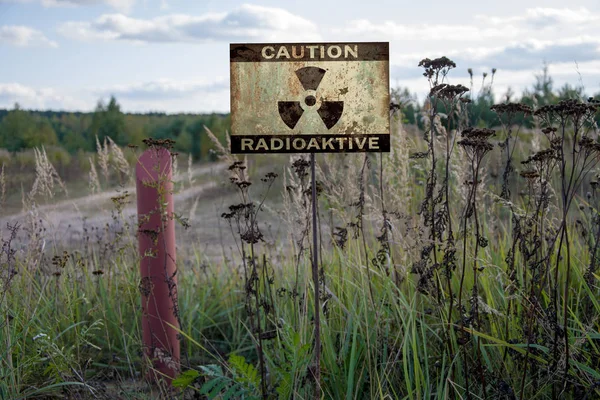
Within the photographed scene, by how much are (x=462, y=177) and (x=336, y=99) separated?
151 centimetres

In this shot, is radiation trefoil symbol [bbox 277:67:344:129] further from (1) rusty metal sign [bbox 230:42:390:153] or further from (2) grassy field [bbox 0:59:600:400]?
(2) grassy field [bbox 0:59:600:400]

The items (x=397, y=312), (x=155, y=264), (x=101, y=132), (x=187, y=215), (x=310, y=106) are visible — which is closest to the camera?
(x=310, y=106)

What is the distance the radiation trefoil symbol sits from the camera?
287 centimetres

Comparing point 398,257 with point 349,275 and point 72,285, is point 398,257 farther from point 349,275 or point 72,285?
point 72,285

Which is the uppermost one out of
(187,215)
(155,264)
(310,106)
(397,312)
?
(310,106)

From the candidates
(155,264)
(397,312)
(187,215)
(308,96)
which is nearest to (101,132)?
(187,215)

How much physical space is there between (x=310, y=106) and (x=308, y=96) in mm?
46

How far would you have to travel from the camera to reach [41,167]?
5.01m

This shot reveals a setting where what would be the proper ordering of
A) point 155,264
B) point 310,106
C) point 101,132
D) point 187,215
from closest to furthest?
point 310,106 → point 155,264 → point 187,215 → point 101,132

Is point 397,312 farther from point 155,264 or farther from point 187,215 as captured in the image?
point 187,215

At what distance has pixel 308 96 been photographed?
113 inches

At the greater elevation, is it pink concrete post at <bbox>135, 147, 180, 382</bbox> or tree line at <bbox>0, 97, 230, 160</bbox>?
tree line at <bbox>0, 97, 230, 160</bbox>

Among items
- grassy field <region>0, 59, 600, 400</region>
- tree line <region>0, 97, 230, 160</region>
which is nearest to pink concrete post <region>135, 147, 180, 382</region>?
grassy field <region>0, 59, 600, 400</region>

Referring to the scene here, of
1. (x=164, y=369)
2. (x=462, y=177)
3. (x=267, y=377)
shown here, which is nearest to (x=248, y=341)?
(x=164, y=369)
